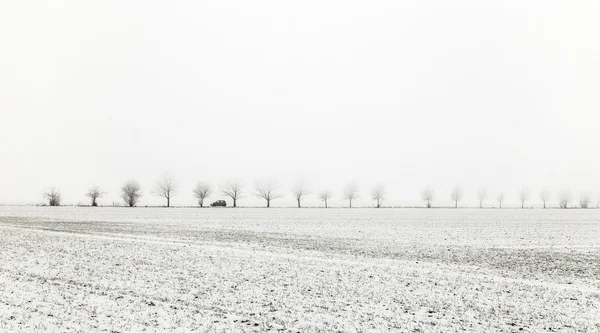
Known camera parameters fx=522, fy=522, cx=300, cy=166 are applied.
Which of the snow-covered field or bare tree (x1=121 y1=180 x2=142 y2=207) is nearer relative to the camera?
the snow-covered field

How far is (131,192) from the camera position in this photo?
5925 inches

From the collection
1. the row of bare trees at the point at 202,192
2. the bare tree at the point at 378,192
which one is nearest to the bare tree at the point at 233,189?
the row of bare trees at the point at 202,192

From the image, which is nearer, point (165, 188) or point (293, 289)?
point (293, 289)

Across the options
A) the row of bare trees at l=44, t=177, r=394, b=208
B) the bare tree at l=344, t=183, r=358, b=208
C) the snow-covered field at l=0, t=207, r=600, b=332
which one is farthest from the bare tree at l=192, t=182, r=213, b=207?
the snow-covered field at l=0, t=207, r=600, b=332

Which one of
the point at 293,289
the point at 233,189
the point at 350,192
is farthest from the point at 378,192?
the point at 293,289

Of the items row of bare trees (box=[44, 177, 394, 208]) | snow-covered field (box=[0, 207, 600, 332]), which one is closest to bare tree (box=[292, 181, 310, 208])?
row of bare trees (box=[44, 177, 394, 208])

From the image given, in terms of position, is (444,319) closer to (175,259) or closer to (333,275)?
(333,275)

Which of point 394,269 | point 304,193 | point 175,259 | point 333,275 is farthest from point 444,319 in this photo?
point 304,193

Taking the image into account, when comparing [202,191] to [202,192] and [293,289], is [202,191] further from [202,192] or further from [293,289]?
[293,289]

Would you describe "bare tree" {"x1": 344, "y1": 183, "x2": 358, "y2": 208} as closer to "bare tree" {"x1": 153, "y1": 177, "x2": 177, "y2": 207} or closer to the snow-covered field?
"bare tree" {"x1": 153, "y1": 177, "x2": 177, "y2": 207}

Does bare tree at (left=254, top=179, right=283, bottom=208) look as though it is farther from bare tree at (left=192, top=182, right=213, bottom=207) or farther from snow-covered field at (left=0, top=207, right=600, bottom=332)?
snow-covered field at (left=0, top=207, right=600, bottom=332)

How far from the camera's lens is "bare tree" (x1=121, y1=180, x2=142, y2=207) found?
148400 mm

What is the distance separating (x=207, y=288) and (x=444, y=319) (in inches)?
266

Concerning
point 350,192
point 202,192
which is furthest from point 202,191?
point 350,192
